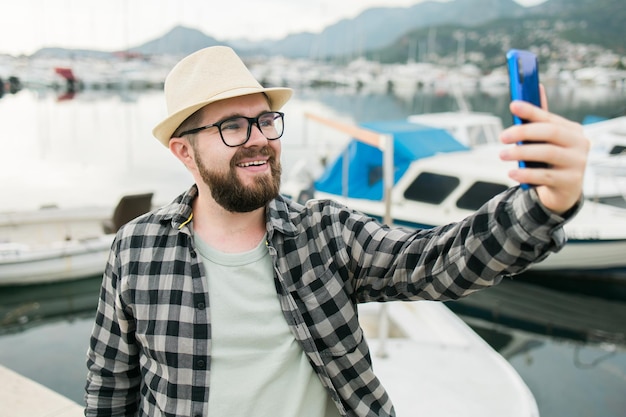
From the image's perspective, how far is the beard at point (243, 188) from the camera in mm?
1550

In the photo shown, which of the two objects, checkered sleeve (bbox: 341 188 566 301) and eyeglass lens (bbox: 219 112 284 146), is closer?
checkered sleeve (bbox: 341 188 566 301)

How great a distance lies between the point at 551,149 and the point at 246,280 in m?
0.95

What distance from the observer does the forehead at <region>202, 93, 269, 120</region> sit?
1592 mm

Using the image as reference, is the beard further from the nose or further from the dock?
the dock

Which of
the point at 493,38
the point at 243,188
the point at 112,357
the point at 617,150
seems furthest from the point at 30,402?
the point at 493,38

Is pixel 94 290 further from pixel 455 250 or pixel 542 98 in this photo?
pixel 542 98

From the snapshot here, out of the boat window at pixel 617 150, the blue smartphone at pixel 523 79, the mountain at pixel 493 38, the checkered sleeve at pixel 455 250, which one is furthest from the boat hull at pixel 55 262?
the mountain at pixel 493 38

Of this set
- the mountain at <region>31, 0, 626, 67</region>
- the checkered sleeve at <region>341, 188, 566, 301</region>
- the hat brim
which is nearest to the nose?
the hat brim

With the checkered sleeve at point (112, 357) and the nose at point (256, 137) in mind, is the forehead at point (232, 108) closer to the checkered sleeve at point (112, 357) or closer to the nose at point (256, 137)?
the nose at point (256, 137)

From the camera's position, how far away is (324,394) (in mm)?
1550

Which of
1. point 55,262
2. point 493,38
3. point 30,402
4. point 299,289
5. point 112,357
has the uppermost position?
point 493,38

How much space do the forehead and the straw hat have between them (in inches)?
1.3

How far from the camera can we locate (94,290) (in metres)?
8.65

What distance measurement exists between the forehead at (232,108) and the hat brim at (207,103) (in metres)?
0.02
